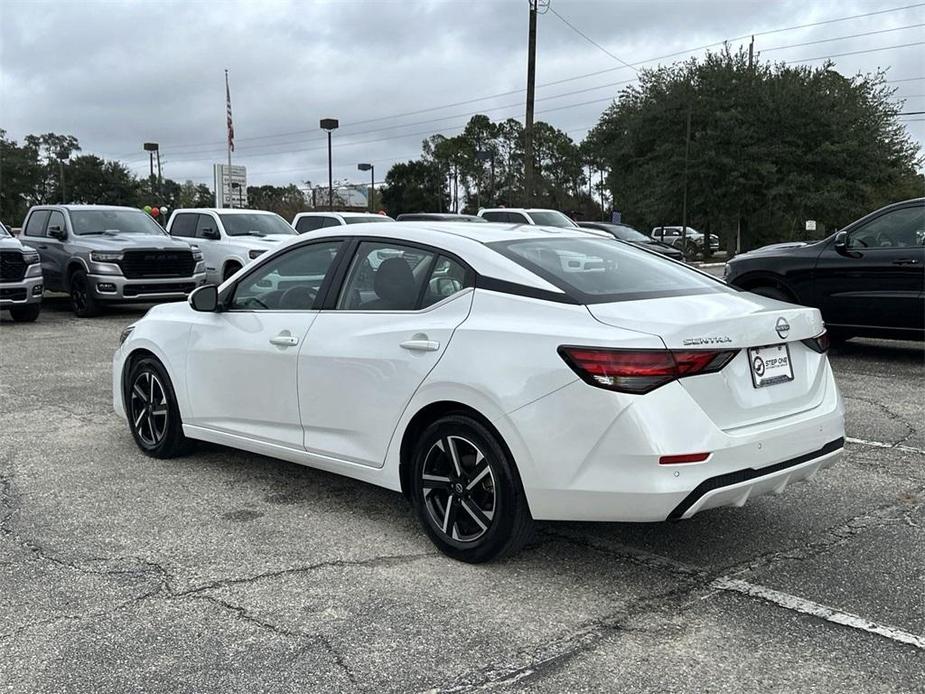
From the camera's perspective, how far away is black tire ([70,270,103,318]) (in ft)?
48.4

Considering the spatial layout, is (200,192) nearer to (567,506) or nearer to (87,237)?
(87,237)

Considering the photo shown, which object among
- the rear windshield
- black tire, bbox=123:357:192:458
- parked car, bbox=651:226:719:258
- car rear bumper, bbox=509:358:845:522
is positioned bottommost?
parked car, bbox=651:226:719:258

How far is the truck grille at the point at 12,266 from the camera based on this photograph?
1365cm

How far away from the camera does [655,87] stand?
131 ft

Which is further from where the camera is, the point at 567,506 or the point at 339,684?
the point at 567,506

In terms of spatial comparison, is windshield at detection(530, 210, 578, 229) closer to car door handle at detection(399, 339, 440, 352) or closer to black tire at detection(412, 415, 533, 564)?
car door handle at detection(399, 339, 440, 352)

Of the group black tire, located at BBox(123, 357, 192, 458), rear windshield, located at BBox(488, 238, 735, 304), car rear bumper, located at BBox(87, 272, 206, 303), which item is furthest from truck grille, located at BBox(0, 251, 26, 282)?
rear windshield, located at BBox(488, 238, 735, 304)

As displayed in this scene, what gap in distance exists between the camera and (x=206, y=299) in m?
5.43

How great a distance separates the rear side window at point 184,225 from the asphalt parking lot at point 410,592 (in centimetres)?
1248

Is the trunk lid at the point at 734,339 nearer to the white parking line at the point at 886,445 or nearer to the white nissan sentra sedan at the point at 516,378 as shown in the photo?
the white nissan sentra sedan at the point at 516,378

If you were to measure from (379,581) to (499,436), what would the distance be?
817 mm

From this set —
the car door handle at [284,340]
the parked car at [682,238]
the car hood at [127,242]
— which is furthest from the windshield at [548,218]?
the car door handle at [284,340]

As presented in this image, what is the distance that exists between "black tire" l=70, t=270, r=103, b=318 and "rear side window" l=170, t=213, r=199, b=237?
9.60ft

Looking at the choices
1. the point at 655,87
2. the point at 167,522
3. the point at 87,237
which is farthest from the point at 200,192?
the point at 167,522
